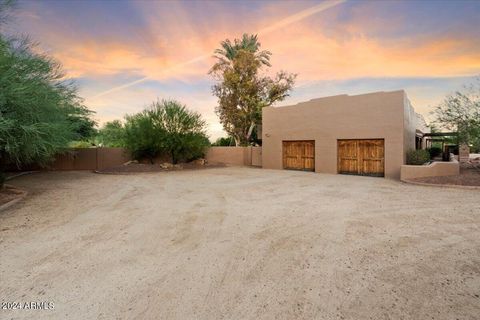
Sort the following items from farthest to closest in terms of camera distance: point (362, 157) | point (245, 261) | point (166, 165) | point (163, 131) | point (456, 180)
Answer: point (166, 165), point (163, 131), point (362, 157), point (456, 180), point (245, 261)

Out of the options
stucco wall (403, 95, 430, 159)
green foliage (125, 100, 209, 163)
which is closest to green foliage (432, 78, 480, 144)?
stucco wall (403, 95, 430, 159)

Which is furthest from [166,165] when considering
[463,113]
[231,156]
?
[463,113]

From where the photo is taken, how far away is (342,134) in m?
15.3

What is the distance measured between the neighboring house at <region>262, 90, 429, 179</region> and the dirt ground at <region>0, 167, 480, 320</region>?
718cm

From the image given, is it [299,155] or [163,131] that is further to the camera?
[163,131]

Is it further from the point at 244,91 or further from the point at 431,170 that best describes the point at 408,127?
the point at 244,91

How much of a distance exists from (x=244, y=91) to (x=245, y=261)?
25.0 metres

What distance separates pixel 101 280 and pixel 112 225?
2.54 m

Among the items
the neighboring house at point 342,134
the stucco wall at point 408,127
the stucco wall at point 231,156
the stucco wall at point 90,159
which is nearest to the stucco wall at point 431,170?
the neighboring house at point 342,134

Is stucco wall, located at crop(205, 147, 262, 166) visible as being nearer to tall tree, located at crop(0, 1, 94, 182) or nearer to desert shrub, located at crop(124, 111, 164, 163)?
desert shrub, located at crop(124, 111, 164, 163)

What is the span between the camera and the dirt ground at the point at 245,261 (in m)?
2.60

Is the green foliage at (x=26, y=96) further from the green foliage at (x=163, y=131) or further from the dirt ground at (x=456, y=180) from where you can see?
the dirt ground at (x=456, y=180)

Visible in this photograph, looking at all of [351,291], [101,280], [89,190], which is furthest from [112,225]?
[89,190]

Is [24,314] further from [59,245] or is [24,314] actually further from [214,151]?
[214,151]
